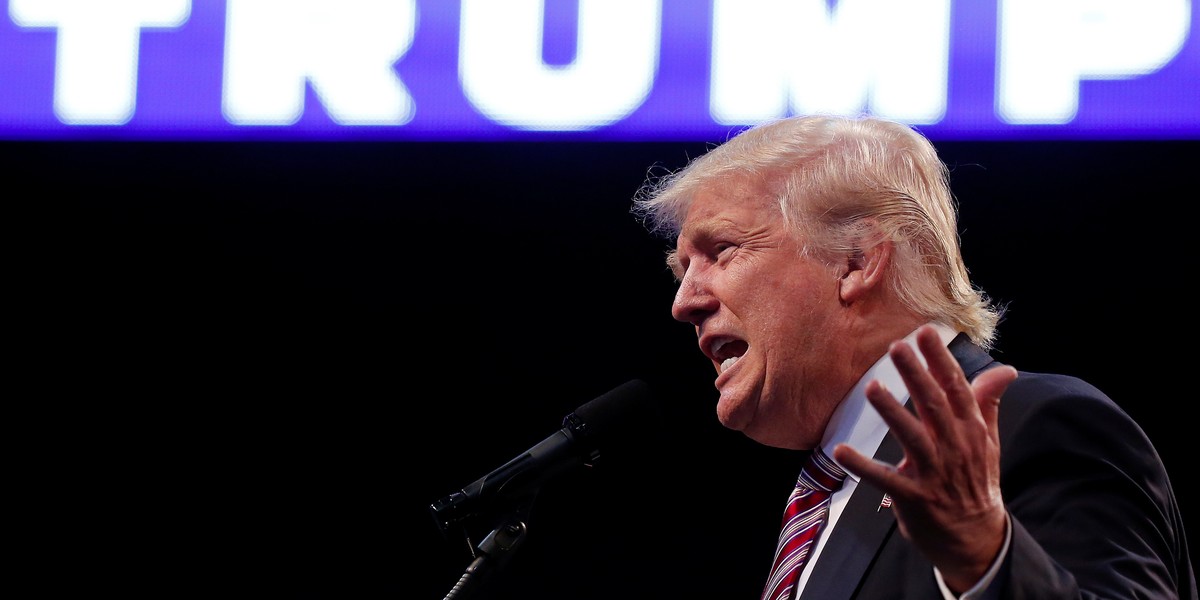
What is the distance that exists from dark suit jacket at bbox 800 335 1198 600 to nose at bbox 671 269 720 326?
0.46 metres

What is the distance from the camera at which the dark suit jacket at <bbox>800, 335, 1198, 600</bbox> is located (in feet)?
3.79

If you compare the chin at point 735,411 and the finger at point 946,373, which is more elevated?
the finger at point 946,373

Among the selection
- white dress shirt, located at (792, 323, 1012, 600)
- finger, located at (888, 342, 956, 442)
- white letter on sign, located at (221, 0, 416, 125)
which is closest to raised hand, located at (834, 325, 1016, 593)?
finger, located at (888, 342, 956, 442)

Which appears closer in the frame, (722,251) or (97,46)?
(722,251)

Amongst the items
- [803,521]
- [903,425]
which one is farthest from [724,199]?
[903,425]

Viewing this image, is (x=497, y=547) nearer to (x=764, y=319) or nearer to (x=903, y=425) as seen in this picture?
(x=764, y=319)

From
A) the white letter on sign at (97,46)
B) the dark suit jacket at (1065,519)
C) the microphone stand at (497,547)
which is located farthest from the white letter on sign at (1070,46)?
the white letter on sign at (97,46)

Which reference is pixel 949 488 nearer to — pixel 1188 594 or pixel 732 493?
pixel 1188 594

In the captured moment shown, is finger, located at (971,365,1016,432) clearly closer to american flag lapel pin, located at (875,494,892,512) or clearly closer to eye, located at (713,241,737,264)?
american flag lapel pin, located at (875,494,892,512)

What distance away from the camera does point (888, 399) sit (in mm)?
962

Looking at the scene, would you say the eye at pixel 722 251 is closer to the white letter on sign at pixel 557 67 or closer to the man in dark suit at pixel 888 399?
the man in dark suit at pixel 888 399

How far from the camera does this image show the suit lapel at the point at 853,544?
1370mm

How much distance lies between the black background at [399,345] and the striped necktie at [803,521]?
1.26 m

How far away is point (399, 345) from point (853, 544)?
1.92m
